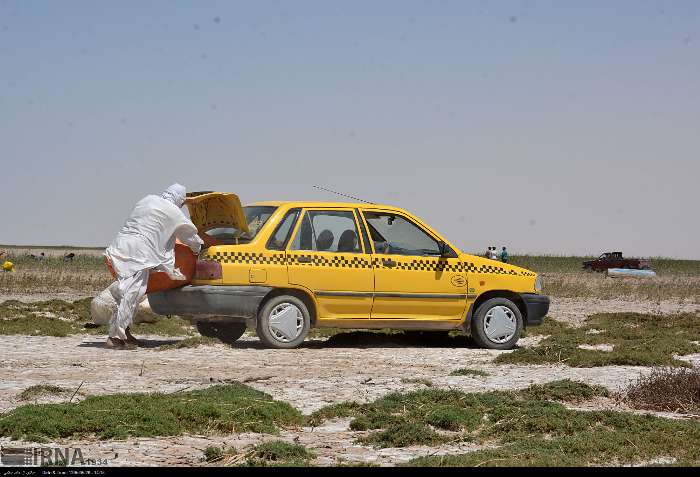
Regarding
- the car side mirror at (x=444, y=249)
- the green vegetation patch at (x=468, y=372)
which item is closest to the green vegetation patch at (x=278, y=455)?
the green vegetation patch at (x=468, y=372)

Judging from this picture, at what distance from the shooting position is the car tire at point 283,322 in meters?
14.6

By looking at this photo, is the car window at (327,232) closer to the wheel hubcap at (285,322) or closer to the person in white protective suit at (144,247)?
the wheel hubcap at (285,322)

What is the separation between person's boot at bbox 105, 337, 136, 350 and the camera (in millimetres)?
14812

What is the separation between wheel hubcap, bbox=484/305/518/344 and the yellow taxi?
0.04 feet

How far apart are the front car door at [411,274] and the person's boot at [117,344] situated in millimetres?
3112

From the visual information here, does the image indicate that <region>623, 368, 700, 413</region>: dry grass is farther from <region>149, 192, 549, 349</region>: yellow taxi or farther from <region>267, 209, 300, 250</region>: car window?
<region>267, 209, 300, 250</region>: car window

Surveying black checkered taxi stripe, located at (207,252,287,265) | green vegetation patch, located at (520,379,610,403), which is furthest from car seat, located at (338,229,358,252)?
green vegetation patch, located at (520,379,610,403)

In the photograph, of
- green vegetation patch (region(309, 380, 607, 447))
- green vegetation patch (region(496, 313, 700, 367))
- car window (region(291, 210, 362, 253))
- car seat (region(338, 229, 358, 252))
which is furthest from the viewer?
car seat (region(338, 229, 358, 252))

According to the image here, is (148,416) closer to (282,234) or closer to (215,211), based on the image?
(282,234)

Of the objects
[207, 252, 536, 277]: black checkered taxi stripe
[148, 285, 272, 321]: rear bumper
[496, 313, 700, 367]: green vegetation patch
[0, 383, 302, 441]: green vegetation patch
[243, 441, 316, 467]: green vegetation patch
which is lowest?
[243, 441, 316, 467]: green vegetation patch

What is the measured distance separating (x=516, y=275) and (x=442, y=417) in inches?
278

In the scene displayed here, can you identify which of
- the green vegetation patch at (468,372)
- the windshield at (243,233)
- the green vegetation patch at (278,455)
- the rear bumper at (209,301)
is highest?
the windshield at (243,233)

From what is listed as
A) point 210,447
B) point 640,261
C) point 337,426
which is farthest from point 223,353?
point 640,261

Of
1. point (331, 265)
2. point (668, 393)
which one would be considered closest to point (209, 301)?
point (331, 265)
